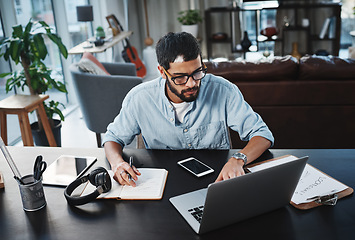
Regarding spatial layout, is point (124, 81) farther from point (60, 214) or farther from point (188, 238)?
point (188, 238)

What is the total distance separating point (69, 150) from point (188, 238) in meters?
0.82

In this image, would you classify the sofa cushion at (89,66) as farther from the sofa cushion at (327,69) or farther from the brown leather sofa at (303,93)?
the sofa cushion at (327,69)

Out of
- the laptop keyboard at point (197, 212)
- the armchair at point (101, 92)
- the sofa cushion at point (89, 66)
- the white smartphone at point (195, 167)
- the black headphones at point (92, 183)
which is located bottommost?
the armchair at point (101, 92)

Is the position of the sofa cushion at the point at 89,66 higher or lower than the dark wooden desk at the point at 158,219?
higher

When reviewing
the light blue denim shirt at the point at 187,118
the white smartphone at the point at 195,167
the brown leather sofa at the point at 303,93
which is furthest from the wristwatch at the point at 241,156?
the brown leather sofa at the point at 303,93

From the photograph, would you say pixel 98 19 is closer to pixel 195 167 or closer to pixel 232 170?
pixel 195 167

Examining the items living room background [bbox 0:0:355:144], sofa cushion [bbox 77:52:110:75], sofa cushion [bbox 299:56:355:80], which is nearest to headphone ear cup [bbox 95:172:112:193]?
sofa cushion [bbox 299:56:355:80]

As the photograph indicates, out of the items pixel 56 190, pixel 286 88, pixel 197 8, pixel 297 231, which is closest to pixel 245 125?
pixel 297 231

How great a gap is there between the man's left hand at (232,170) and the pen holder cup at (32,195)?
1.89 ft

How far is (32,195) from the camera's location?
4.09 ft

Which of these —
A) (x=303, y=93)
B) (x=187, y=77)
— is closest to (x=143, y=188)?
(x=187, y=77)

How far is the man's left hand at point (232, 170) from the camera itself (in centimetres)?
134

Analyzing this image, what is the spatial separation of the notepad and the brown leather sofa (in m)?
1.46

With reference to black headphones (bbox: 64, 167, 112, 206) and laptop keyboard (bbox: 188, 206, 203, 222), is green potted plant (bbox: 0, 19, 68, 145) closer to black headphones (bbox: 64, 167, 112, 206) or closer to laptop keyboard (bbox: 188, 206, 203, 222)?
black headphones (bbox: 64, 167, 112, 206)
